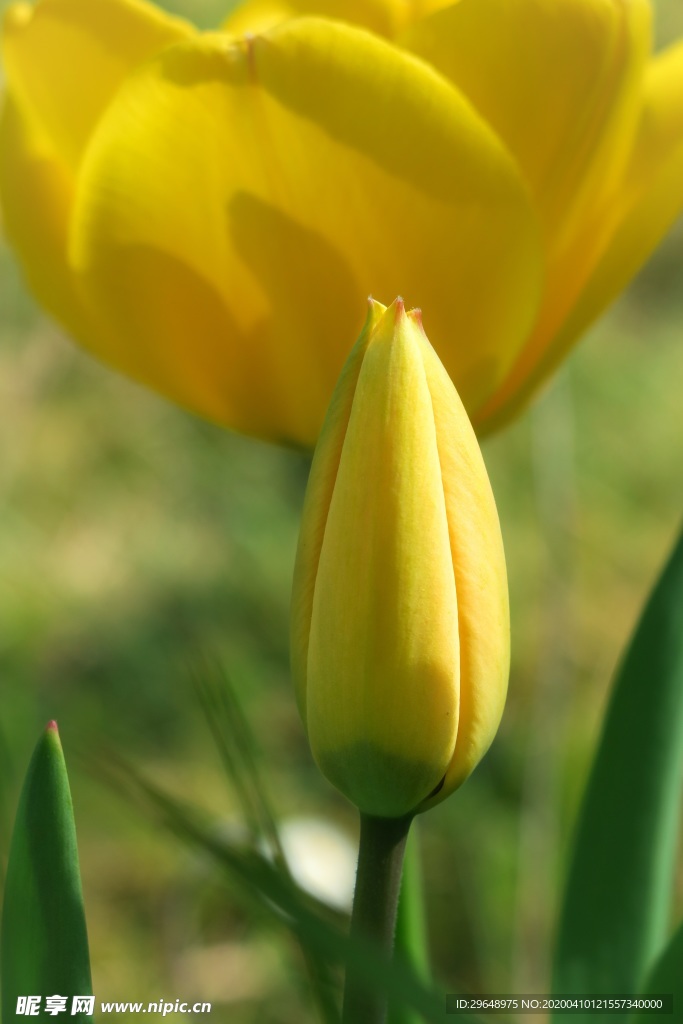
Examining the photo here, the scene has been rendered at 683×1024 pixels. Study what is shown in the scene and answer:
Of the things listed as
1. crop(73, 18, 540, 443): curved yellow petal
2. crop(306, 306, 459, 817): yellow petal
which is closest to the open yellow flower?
crop(73, 18, 540, 443): curved yellow petal

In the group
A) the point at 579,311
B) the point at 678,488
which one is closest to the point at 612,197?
the point at 579,311

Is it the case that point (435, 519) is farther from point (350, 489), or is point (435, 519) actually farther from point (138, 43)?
point (138, 43)

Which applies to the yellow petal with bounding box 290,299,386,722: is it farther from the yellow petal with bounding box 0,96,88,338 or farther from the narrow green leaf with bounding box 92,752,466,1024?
the yellow petal with bounding box 0,96,88,338

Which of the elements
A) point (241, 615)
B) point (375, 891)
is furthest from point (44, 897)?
point (241, 615)

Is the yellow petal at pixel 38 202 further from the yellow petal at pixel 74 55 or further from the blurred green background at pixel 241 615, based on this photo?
the blurred green background at pixel 241 615

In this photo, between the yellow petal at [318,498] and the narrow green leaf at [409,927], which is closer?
the yellow petal at [318,498]

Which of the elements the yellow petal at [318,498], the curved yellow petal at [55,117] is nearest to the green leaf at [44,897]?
the yellow petal at [318,498]

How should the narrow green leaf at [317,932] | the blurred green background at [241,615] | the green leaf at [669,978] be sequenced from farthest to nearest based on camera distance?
the blurred green background at [241,615], the green leaf at [669,978], the narrow green leaf at [317,932]
